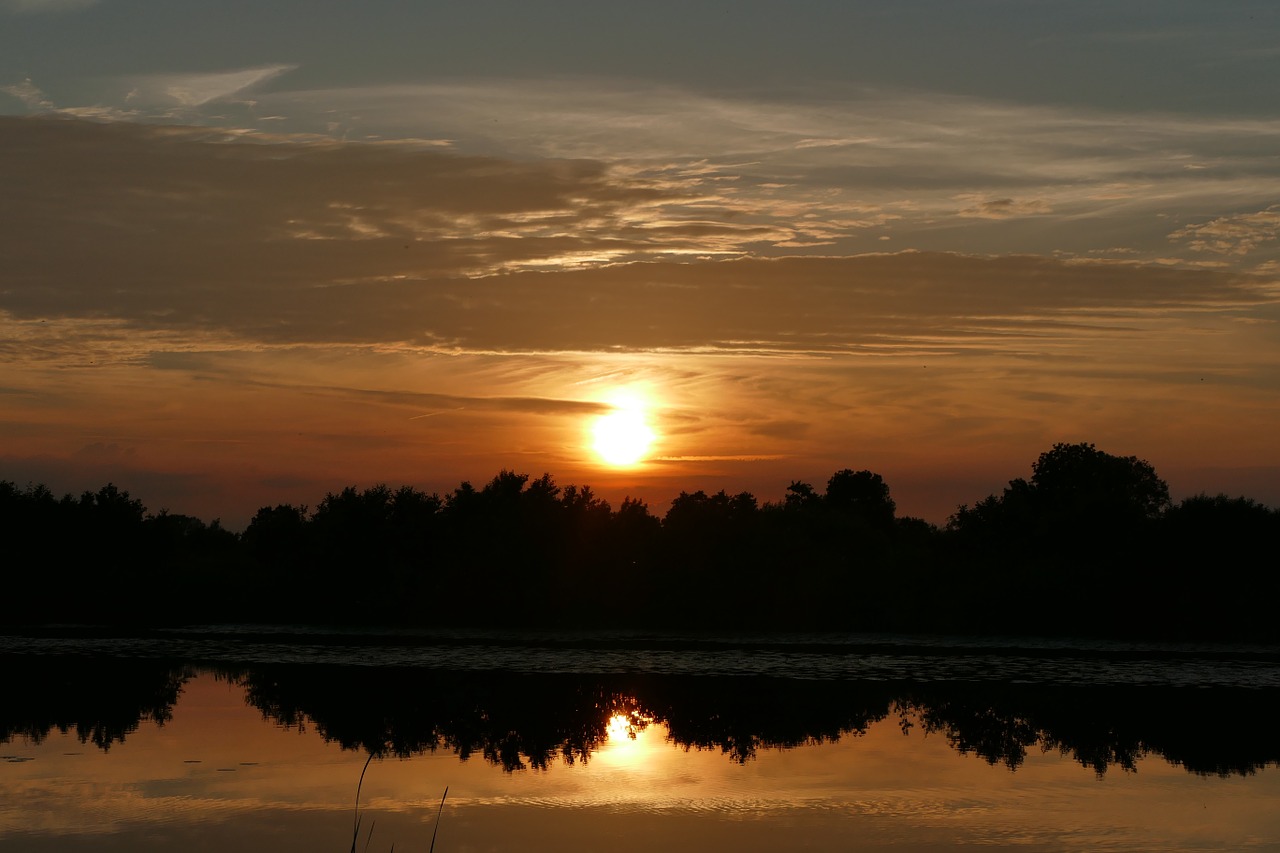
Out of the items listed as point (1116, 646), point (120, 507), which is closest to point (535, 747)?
point (1116, 646)

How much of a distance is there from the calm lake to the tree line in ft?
64.0

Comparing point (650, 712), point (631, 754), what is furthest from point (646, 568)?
point (631, 754)

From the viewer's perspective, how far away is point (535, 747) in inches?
953

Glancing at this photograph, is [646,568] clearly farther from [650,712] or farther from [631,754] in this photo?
[631,754]

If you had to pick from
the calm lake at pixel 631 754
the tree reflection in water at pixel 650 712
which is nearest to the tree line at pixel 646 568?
the calm lake at pixel 631 754

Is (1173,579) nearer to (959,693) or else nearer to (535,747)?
(959,693)

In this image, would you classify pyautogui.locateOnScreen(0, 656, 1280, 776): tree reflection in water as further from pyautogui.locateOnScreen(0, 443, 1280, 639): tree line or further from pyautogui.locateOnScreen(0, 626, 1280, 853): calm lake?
pyautogui.locateOnScreen(0, 443, 1280, 639): tree line

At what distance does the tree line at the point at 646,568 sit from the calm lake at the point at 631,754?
19.5m

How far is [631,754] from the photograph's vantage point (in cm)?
2353

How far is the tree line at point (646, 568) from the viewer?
204ft

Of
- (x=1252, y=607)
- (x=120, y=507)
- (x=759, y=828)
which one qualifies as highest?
(x=120, y=507)

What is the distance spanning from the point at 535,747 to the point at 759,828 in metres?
7.50

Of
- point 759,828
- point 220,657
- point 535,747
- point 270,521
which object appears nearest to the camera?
point 759,828

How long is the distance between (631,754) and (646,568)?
154 ft
